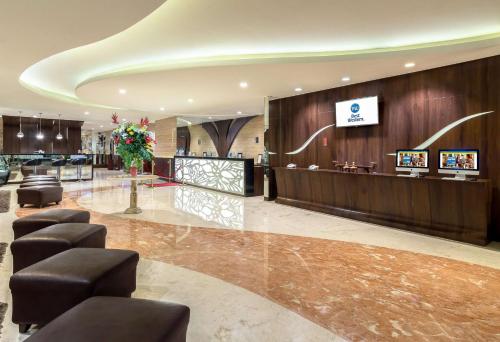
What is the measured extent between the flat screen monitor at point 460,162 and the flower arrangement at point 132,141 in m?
5.41

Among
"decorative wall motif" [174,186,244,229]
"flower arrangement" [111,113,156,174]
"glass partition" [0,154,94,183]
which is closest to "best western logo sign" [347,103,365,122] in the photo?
"decorative wall motif" [174,186,244,229]

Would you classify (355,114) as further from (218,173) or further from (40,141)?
(40,141)

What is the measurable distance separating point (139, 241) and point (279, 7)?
3.72 m

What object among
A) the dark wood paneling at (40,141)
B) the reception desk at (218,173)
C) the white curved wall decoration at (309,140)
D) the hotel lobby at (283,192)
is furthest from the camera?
the dark wood paneling at (40,141)

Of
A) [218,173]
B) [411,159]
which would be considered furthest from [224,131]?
[411,159]

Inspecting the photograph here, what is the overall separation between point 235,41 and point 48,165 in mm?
10316

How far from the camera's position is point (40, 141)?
599 inches

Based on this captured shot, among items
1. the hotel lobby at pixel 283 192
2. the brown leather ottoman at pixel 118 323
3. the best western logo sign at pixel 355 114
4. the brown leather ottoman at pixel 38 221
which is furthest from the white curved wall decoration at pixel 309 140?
the brown leather ottoman at pixel 118 323

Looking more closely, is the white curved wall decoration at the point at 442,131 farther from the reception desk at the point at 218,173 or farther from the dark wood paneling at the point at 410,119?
the reception desk at the point at 218,173

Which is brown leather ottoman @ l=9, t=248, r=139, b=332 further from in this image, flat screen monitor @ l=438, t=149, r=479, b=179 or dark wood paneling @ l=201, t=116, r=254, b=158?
dark wood paneling @ l=201, t=116, r=254, b=158

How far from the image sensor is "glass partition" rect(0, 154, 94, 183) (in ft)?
37.4

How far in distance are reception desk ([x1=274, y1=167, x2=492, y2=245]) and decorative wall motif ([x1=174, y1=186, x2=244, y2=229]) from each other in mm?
1677

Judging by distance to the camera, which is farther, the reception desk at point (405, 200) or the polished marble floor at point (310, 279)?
the reception desk at point (405, 200)

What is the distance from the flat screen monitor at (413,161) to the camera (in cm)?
523
